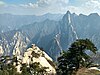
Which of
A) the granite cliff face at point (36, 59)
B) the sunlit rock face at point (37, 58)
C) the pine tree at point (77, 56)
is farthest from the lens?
the sunlit rock face at point (37, 58)

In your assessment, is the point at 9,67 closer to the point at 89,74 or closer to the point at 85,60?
the point at 85,60

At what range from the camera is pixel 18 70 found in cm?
11869

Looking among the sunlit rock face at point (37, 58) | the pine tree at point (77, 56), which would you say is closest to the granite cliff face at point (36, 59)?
the sunlit rock face at point (37, 58)

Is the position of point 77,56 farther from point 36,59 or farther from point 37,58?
point 37,58

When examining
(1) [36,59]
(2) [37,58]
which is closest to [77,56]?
(1) [36,59]

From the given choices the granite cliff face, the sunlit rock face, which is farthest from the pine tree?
the sunlit rock face

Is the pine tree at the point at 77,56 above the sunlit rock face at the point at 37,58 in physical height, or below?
below

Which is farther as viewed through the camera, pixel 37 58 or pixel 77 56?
pixel 37 58

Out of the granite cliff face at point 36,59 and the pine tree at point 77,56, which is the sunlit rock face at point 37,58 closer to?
the granite cliff face at point 36,59

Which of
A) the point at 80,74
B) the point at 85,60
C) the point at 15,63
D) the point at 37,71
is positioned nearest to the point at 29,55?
the point at 15,63

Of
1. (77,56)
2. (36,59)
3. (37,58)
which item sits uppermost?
(37,58)

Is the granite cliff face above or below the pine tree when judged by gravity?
above

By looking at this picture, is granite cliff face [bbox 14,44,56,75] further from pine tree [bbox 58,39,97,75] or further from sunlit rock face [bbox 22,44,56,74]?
pine tree [bbox 58,39,97,75]

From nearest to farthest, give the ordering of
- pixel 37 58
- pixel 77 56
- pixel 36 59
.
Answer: pixel 77 56
pixel 36 59
pixel 37 58
